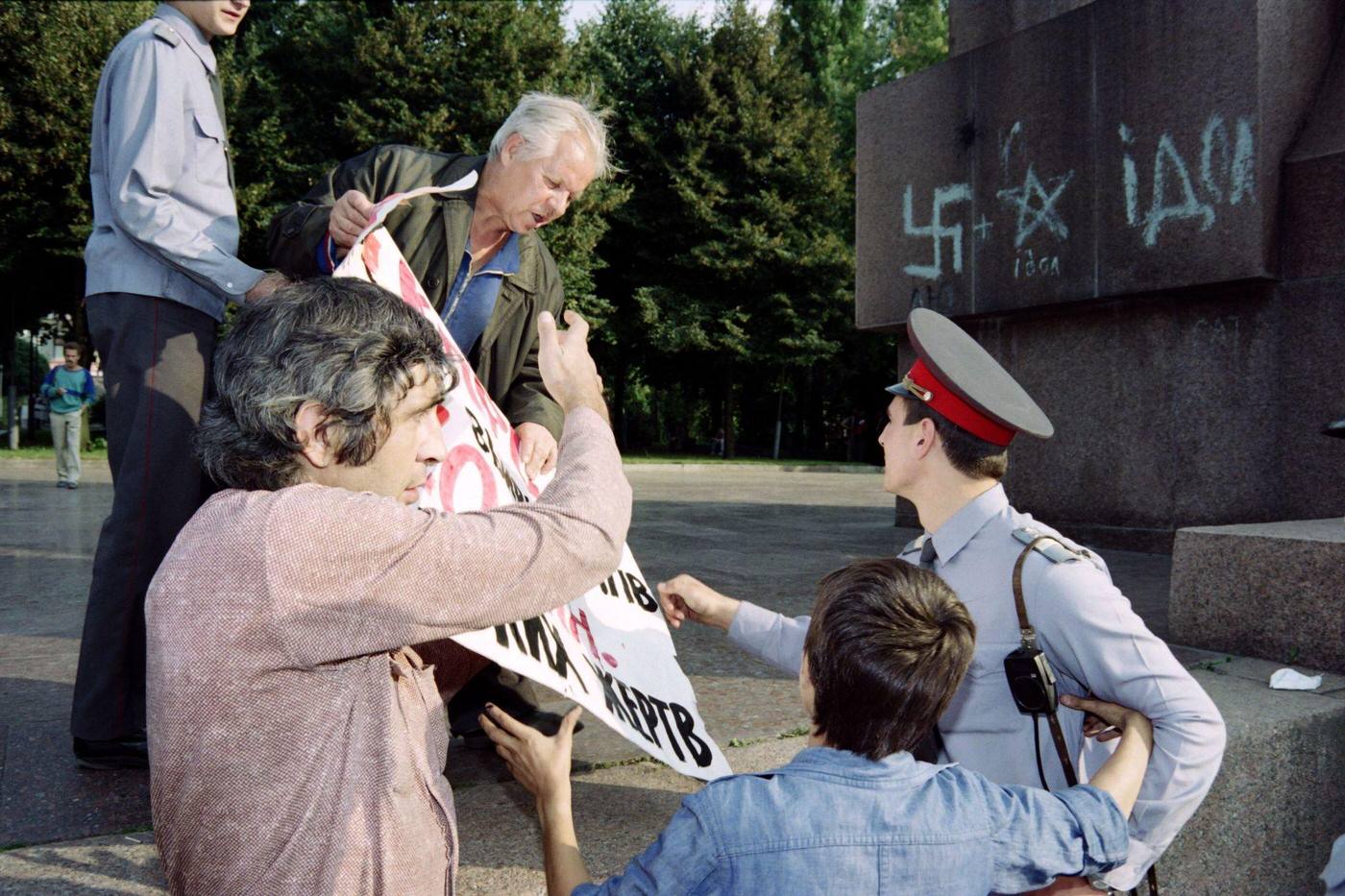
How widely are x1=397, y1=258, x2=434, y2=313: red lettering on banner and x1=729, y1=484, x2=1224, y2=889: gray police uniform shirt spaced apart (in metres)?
1.25

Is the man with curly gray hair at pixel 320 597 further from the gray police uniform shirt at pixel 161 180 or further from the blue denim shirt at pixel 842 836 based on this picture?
the gray police uniform shirt at pixel 161 180

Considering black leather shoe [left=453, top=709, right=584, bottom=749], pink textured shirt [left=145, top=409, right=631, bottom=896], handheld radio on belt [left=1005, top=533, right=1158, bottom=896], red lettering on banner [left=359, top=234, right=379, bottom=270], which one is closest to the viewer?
pink textured shirt [left=145, top=409, right=631, bottom=896]

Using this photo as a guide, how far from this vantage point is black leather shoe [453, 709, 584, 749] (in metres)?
3.04

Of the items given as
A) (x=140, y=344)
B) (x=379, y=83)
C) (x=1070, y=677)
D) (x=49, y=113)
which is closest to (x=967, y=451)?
(x=1070, y=677)

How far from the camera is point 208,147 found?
283 cm

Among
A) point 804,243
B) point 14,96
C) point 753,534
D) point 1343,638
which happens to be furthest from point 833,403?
point 1343,638

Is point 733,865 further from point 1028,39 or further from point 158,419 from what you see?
point 1028,39

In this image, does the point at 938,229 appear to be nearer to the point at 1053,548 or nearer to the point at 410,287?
the point at 410,287

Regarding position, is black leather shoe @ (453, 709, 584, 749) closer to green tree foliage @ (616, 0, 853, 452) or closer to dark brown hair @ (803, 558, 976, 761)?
dark brown hair @ (803, 558, 976, 761)

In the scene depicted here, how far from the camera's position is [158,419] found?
2686 millimetres

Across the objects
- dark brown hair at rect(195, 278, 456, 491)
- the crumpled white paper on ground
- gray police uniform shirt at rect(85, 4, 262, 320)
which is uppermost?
gray police uniform shirt at rect(85, 4, 262, 320)

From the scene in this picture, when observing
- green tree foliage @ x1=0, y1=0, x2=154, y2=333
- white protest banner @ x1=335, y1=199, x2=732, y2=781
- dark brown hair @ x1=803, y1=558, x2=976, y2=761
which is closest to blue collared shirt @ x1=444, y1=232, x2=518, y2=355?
white protest banner @ x1=335, y1=199, x2=732, y2=781

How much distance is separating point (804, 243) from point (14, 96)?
63.5 ft

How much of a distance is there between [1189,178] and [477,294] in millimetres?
5566
